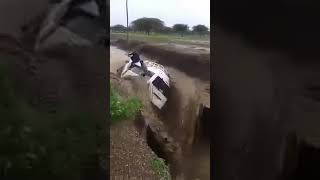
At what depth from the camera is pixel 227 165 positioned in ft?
9.16

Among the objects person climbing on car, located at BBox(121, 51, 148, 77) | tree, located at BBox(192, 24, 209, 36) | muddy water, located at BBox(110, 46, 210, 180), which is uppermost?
tree, located at BBox(192, 24, 209, 36)

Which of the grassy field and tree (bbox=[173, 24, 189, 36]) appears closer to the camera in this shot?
the grassy field

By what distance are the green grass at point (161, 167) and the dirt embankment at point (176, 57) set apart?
52 cm

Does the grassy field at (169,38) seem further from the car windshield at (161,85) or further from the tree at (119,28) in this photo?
the car windshield at (161,85)

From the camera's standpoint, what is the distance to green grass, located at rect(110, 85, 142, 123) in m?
2.84

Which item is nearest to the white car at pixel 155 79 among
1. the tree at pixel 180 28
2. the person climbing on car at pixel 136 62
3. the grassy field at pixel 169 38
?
the person climbing on car at pixel 136 62

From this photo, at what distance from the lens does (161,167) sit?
2854 millimetres

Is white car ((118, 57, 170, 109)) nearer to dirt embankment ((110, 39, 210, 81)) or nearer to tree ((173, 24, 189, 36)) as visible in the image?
dirt embankment ((110, 39, 210, 81))

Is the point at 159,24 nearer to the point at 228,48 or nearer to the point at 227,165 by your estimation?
the point at 228,48

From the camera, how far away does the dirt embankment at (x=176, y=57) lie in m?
2.81

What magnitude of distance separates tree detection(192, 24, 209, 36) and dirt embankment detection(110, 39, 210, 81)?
12 centimetres

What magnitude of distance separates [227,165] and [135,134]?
544 mm

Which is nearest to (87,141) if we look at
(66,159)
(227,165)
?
(66,159)

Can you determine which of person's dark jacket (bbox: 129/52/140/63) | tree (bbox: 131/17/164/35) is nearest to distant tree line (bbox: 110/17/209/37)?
tree (bbox: 131/17/164/35)
